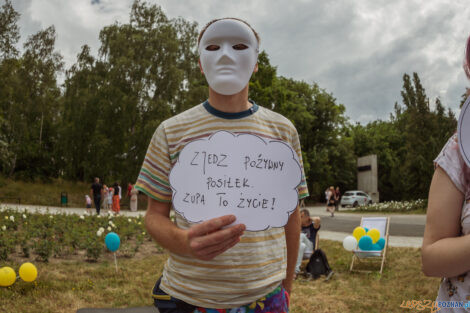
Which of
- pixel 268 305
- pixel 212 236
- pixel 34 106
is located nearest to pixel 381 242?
pixel 268 305

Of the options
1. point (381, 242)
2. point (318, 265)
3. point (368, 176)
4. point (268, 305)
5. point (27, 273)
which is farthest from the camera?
point (368, 176)

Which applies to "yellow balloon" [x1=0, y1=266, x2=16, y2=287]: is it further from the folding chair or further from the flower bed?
the folding chair

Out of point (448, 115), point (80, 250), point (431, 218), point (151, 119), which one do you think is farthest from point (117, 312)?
point (448, 115)

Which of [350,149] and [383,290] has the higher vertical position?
[350,149]

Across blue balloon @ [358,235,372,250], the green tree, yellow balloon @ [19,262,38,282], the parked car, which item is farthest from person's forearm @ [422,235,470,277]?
the green tree

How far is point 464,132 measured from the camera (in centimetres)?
118

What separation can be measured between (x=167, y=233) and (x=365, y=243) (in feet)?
20.8

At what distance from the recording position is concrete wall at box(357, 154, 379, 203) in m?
35.4

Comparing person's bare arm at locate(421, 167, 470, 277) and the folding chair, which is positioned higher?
person's bare arm at locate(421, 167, 470, 277)

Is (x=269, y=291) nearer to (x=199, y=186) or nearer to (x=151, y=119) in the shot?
(x=199, y=186)

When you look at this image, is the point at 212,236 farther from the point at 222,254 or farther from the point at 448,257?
the point at 448,257

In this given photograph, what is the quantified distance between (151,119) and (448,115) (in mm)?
19531

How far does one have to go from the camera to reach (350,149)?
39625mm

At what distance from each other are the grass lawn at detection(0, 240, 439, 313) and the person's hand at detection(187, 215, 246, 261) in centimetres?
428
